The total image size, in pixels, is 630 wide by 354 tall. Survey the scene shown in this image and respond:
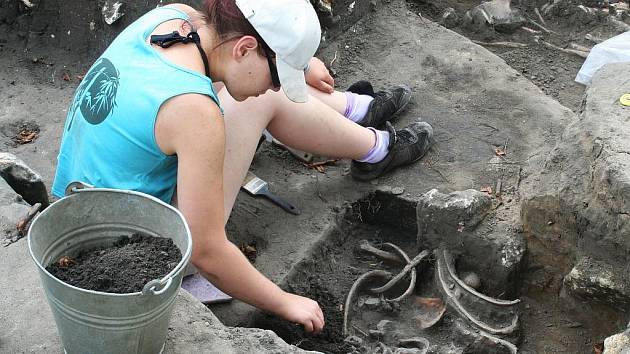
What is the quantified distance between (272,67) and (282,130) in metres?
0.76

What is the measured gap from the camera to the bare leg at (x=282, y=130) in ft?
9.39

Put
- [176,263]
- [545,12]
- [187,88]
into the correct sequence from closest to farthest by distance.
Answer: [176,263] < [187,88] < [545,12]

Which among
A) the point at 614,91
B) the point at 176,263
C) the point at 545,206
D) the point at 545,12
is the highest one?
the point at 176,263

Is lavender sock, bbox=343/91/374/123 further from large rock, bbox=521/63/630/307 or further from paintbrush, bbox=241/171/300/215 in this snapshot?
large rock, bbox=521/63/630/307

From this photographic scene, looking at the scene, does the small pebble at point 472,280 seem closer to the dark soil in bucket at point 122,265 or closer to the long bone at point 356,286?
the long bone at point 356,286

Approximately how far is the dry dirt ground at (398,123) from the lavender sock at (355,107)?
22 centimetres

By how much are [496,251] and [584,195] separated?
1.35 feet

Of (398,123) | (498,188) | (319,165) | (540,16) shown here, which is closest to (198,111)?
(319,165)

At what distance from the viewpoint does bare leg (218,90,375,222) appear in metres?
2.86

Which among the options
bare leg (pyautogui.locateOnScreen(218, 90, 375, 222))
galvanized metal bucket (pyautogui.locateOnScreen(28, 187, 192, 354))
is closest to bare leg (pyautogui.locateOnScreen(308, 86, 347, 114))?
bare leg (pyautogui.locateOnScreen(218, 90, 375, 222))

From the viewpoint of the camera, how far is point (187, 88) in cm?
236

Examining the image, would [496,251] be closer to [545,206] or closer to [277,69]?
[545,206]

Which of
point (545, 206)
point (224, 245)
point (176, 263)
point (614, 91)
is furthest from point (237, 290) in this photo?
point (614, 91)

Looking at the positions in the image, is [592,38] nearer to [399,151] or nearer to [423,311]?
[399,151]
